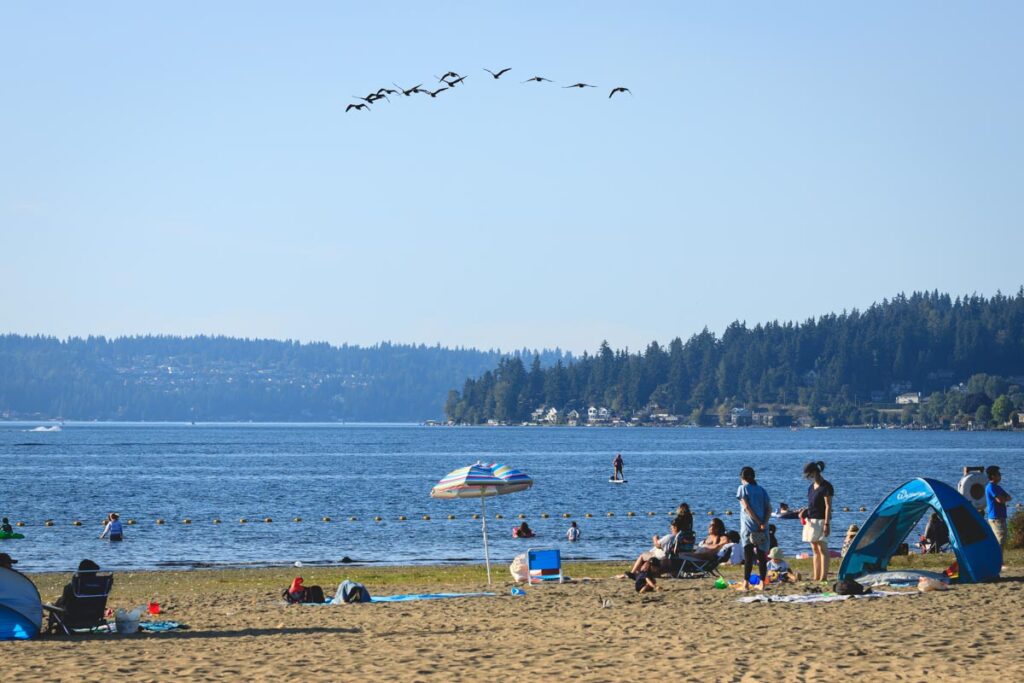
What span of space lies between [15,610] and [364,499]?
175ft

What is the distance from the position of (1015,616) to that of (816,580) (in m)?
4.90

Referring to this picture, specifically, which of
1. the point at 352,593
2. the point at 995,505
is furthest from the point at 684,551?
the point at 995,505

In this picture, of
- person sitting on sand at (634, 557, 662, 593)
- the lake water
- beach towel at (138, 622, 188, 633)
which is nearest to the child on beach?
person sitting on sand at (634, 557, 662, 593)

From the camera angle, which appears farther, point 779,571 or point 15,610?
point 779,571

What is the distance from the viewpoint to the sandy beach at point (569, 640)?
15234 mm

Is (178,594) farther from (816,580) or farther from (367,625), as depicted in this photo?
(816,580)

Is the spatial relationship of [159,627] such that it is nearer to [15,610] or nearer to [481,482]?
[15,610]

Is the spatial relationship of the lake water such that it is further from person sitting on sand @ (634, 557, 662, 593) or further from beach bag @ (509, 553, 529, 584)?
person sitting on sand @ (634, 557, 662, 593)

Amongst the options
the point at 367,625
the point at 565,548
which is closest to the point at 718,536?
the point at 367,625

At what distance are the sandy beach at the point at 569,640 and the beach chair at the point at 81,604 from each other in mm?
337

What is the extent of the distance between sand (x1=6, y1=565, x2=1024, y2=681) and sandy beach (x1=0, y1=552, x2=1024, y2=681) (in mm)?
25

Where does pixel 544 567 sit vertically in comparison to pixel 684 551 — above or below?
below

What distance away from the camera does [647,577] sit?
23.0 meters

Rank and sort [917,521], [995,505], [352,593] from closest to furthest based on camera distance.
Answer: [352,593], [917,521], [995,505]
